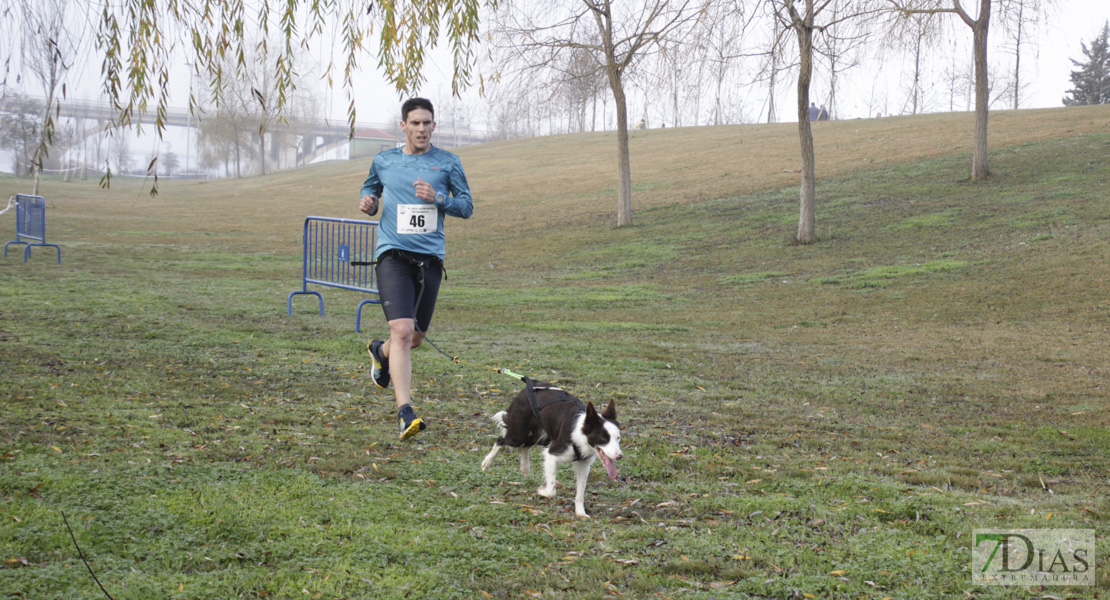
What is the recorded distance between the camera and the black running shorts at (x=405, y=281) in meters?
5.78

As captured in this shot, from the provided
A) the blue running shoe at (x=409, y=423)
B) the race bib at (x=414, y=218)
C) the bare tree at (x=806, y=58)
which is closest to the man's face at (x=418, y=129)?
the race bib at (x=414, y=218)

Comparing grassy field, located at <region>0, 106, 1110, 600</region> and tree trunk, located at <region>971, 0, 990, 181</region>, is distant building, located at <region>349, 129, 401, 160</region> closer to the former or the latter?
grassy field, located at <region>0, 106, 1110, 600</region>

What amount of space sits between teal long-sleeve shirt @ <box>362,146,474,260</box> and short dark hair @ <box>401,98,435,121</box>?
0.95 ft

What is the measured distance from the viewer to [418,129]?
5.75 m

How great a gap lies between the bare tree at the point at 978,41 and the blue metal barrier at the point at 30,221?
22.1 meters

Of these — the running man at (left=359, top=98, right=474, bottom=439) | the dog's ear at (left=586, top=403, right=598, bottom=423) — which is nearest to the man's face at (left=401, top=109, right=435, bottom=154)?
the running man at (left=359, top=98, right=474, bottom=439)

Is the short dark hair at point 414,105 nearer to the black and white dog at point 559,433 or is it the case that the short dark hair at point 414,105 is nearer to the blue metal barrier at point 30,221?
the black and white dog at point 559,433

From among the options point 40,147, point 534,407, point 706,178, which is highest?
point 706,178

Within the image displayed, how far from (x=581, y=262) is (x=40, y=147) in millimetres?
19058

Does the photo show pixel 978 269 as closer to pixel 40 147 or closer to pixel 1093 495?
pixel 1093 495

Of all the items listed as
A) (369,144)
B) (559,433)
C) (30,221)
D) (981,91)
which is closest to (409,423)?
(559,433)

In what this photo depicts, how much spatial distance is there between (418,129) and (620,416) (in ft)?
10.5

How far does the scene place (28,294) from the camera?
518 inches

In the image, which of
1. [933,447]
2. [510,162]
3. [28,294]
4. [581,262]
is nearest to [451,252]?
[581,262]
